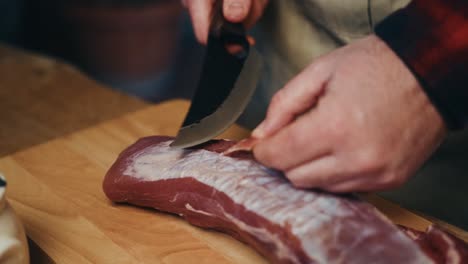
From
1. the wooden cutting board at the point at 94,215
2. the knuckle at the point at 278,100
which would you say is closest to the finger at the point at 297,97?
the knuckle at the point at 278,100

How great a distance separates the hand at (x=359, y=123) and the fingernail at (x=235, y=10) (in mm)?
375

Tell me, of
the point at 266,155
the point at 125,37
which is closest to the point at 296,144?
the point at 266,155

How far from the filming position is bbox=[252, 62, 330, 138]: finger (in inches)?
44.9

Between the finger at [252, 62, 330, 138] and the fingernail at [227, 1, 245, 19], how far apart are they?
357 mm

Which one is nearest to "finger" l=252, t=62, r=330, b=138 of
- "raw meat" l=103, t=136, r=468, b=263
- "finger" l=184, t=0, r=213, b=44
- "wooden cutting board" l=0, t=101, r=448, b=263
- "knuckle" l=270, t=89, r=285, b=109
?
"knuckle" l=270, t=89, r=285, b=109

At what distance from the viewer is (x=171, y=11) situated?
3379 mm

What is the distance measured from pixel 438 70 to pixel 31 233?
929mm

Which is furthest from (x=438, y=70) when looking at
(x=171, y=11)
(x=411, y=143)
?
(x=171, y=11)

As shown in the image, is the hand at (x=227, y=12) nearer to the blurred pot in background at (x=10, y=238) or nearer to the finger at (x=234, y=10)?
the finger at (x=234, y=10)

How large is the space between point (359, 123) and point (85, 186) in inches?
30.8

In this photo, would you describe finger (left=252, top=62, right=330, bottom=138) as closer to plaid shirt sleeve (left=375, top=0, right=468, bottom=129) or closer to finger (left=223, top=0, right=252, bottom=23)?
plaid shirt sleeve (left=375, top=0, right=468, bottom=129)

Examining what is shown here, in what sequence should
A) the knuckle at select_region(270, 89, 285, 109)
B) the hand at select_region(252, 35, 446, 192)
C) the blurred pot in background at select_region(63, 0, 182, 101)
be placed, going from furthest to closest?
the blurred pot in background at select_region(63, 0, 182, 101), the knuckle at select_region(270, 89, 285, 109), the hand at select_region(252, 35, 446, 192)

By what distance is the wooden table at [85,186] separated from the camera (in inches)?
52.1

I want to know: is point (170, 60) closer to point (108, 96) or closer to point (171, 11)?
point (171, 11)
